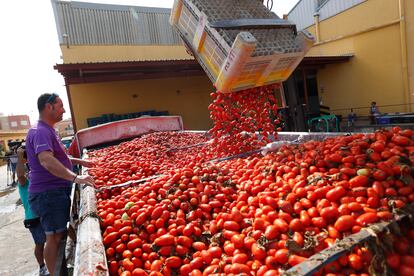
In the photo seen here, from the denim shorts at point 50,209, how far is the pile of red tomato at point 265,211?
878mm

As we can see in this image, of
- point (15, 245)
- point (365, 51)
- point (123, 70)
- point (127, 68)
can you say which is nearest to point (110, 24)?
point (123, 70)

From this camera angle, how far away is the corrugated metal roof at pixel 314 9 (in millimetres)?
15688

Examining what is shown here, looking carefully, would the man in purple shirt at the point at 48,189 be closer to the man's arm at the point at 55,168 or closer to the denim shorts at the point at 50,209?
the denim shorts at the point at 50,209

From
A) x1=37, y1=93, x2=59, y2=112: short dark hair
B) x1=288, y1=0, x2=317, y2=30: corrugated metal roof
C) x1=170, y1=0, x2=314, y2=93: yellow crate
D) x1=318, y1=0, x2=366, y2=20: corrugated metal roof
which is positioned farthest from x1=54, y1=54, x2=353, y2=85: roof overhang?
x1=288, y1=0, x2=317, y2=30: corrugated metal roof

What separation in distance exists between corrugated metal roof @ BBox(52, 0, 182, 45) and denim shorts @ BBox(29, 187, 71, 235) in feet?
39.0

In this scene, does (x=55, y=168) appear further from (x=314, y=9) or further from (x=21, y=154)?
(x=314, y=9)

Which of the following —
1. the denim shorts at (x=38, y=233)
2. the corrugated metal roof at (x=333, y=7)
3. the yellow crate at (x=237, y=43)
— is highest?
the corrugated metal roof at (x=333, y=7)

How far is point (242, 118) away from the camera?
4.54 metres

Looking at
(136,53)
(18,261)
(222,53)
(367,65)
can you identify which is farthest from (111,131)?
(367,65)

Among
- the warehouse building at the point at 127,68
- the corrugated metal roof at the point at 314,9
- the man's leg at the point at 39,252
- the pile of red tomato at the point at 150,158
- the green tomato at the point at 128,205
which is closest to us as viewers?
the green tomato at the point at 128,205

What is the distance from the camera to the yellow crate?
11.1ft

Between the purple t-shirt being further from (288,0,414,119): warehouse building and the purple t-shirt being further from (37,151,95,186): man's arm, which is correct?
(288,0,414,119): warehouse building

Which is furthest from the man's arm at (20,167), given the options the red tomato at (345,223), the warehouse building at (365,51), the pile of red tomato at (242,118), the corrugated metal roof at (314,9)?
the corrugated metal roof at (314,9)

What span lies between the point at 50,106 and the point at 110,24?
12633 millimetres
